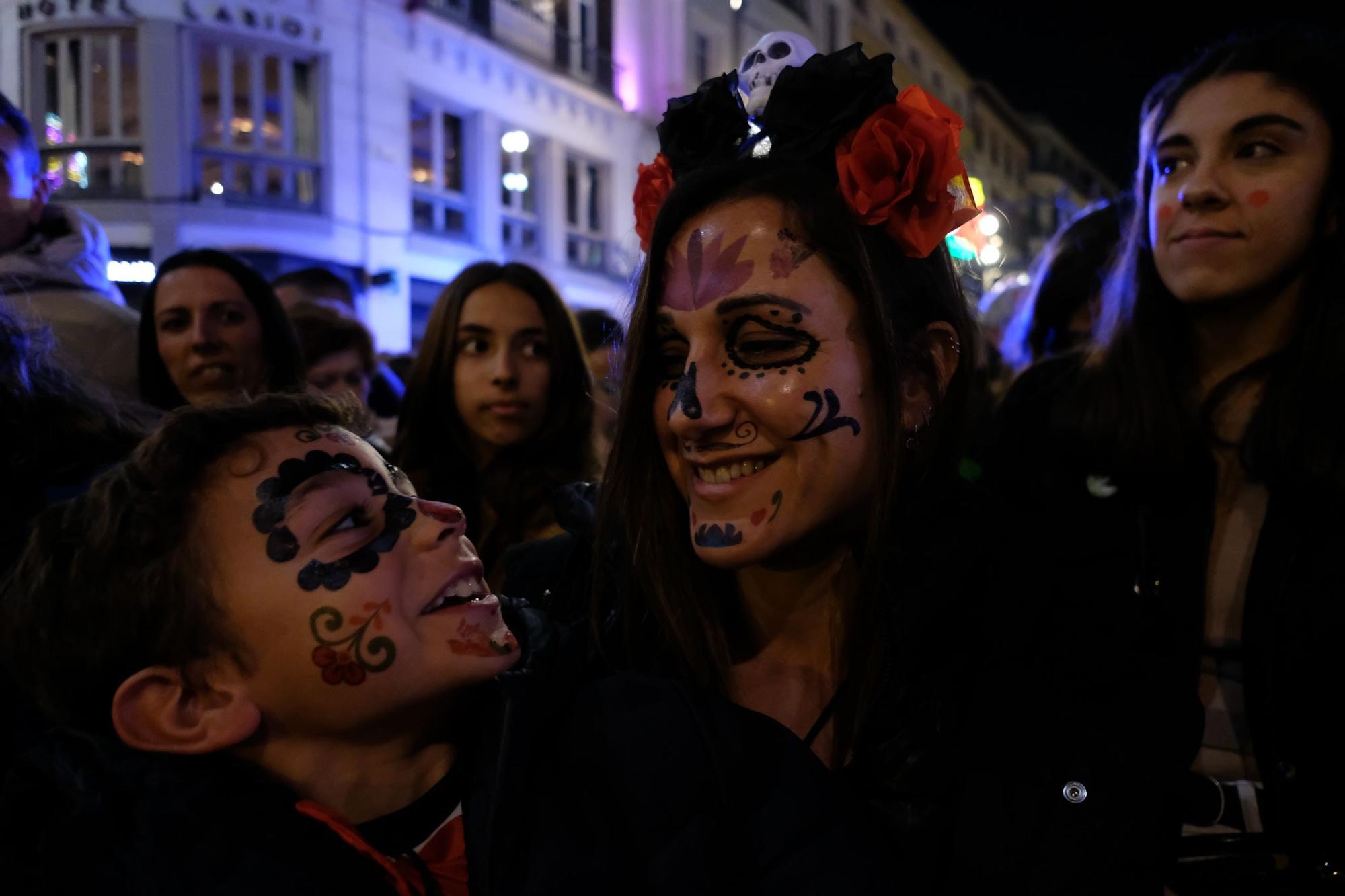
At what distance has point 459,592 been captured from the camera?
1.47 metres

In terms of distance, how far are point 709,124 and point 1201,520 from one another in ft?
4.29

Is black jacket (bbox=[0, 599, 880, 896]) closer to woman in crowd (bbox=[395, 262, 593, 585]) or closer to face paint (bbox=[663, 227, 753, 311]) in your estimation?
face paint (bbox=[663, 227, 753, 311])

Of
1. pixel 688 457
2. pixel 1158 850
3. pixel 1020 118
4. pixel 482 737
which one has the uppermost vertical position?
pixel 1020 118

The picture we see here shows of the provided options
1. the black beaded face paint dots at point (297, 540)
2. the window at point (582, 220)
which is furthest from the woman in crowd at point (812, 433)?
the window at point (582, 220)

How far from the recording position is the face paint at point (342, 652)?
53.2 inches

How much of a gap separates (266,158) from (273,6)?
1.71 meters

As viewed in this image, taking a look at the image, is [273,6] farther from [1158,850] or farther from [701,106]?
[1158,850]

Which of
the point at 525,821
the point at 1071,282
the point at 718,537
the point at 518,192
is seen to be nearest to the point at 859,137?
the point at 718,537

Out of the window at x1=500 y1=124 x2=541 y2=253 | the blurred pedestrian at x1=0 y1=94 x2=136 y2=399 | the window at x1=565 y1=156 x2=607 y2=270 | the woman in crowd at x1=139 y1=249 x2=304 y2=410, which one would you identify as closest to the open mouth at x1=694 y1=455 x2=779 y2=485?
the woman in crowd at x1=139 y1=249 x2=304 y2=410

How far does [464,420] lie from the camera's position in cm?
307

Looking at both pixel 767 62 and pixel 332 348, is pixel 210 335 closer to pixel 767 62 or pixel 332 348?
pixel 332 348

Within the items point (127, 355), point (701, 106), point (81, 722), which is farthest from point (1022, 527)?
point (127, 355)

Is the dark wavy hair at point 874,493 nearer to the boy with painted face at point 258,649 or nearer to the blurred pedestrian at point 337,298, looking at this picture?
the boy with painted face at point 258,649

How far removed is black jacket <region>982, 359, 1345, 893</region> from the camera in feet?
4.43
